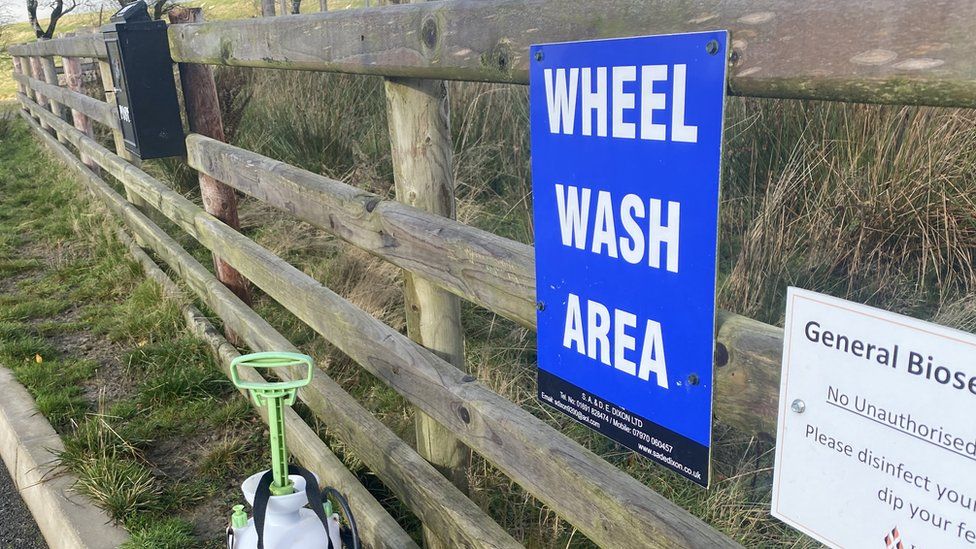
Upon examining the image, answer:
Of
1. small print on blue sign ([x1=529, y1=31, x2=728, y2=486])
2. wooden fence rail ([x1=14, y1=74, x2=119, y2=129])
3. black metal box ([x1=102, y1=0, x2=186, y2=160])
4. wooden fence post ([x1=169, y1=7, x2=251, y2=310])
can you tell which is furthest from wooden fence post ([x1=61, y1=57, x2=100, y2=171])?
small print on blue sign ([x1=529, y1=31, x2=728, y2=486])

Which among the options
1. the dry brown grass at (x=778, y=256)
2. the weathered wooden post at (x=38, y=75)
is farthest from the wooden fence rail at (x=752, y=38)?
the weathered wooden post at (x=38, y=75)

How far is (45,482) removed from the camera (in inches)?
124

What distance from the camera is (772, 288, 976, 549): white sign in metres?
1.04

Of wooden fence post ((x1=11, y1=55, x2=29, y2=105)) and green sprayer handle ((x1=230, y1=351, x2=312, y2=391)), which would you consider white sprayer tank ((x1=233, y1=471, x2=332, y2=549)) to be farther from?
wooden fence post ((x1=11, y1=55, x2=29, y2=105))

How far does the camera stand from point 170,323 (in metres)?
4.62

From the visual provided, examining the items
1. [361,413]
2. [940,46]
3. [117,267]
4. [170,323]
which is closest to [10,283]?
[117,267]

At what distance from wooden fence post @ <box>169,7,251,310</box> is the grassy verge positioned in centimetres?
53

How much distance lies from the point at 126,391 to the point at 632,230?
127 inches

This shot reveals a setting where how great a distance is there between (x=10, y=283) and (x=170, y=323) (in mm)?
2023

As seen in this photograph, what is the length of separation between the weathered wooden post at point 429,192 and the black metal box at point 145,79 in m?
2.26

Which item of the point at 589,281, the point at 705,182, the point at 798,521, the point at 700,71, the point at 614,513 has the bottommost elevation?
the point at 614,513

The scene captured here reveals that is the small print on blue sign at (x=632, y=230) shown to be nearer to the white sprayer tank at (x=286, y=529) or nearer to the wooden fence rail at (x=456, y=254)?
the wooden fence rail at (x=456, y=254)

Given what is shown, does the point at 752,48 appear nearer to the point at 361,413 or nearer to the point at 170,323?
the point at 361,413

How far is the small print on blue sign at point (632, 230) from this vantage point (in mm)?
1396
